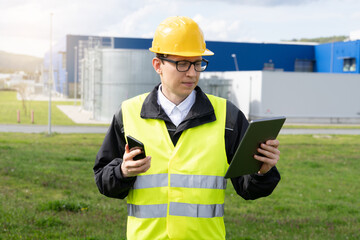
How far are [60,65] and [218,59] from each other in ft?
107

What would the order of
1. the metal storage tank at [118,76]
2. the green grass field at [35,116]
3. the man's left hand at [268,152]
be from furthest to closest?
the metal storage tank at [118,76] → the green grass field at [35,116] → the man's left hand at [268,152]

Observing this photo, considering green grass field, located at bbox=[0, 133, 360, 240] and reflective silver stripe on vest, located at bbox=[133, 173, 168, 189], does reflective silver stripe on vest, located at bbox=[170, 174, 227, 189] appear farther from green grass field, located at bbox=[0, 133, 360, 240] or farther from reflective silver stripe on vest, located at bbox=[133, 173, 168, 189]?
green grass field, located at bbox=[0, 133, 360, 240]

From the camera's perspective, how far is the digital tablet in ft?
8.48

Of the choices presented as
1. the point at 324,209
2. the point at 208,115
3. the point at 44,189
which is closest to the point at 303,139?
the point at 324,209

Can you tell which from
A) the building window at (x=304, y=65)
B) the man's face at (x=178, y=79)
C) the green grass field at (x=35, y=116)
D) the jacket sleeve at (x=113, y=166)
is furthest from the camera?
the building window at (x=304, y=65)

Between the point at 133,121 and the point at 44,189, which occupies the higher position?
the point at 133,121

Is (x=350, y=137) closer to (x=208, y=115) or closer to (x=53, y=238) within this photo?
(x=53, y=238)

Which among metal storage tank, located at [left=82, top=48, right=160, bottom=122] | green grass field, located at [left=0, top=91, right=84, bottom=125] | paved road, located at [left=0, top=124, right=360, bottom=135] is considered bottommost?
green grass field, located at [left=0, top=91, right=84, bottom=125]

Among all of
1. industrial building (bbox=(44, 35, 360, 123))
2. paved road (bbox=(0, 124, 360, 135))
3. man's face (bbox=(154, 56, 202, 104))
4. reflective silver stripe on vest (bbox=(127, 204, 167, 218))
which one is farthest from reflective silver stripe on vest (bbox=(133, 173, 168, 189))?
industrial building (bbox=(44, 35, 360, 123))

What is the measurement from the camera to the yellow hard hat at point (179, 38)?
3.00 metres

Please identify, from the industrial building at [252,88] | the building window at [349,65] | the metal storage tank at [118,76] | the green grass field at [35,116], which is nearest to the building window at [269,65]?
the building window at [349,65]

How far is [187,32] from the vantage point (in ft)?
10.0

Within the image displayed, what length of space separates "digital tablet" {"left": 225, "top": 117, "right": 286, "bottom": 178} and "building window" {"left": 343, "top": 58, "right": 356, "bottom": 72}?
47151 mm

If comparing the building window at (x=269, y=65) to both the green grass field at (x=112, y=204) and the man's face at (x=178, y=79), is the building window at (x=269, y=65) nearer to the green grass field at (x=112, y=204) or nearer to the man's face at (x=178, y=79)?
the green grass field at (x=112, y=204)
